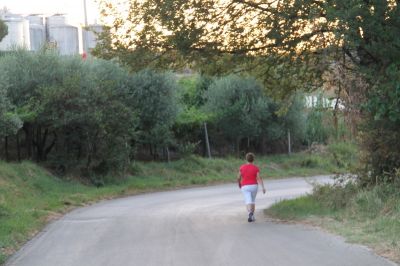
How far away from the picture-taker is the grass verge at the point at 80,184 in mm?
15751

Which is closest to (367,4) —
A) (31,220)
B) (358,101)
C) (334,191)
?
(358,101)

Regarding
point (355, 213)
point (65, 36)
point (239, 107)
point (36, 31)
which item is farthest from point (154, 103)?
point (36, 31)

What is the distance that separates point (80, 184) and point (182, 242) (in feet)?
53.2

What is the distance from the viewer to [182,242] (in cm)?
1200

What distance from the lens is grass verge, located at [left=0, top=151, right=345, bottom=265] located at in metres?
15.8

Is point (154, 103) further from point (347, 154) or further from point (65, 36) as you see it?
point (65, 36)

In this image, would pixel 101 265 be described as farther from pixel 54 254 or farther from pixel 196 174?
pixel 196 174

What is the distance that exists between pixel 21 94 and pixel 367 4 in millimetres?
19296

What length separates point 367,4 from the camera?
13.2 m

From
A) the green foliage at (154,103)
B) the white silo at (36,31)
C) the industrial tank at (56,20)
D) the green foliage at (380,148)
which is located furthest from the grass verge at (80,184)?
the industrial tank at (56,20)

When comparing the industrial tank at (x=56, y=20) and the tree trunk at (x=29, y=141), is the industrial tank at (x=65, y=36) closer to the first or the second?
the industrial tank at (x=56, y=20)

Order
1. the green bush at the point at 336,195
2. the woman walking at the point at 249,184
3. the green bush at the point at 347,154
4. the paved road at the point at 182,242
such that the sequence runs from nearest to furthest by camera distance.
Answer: the paved road at the point at 182,242 < the woman walking at the point at 249,184 < the green bush at the point at 336,195 < the green bush at the point at 347,154

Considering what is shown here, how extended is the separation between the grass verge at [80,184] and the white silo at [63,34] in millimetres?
33931

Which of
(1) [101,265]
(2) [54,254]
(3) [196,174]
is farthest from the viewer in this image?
(3) [196,174]
